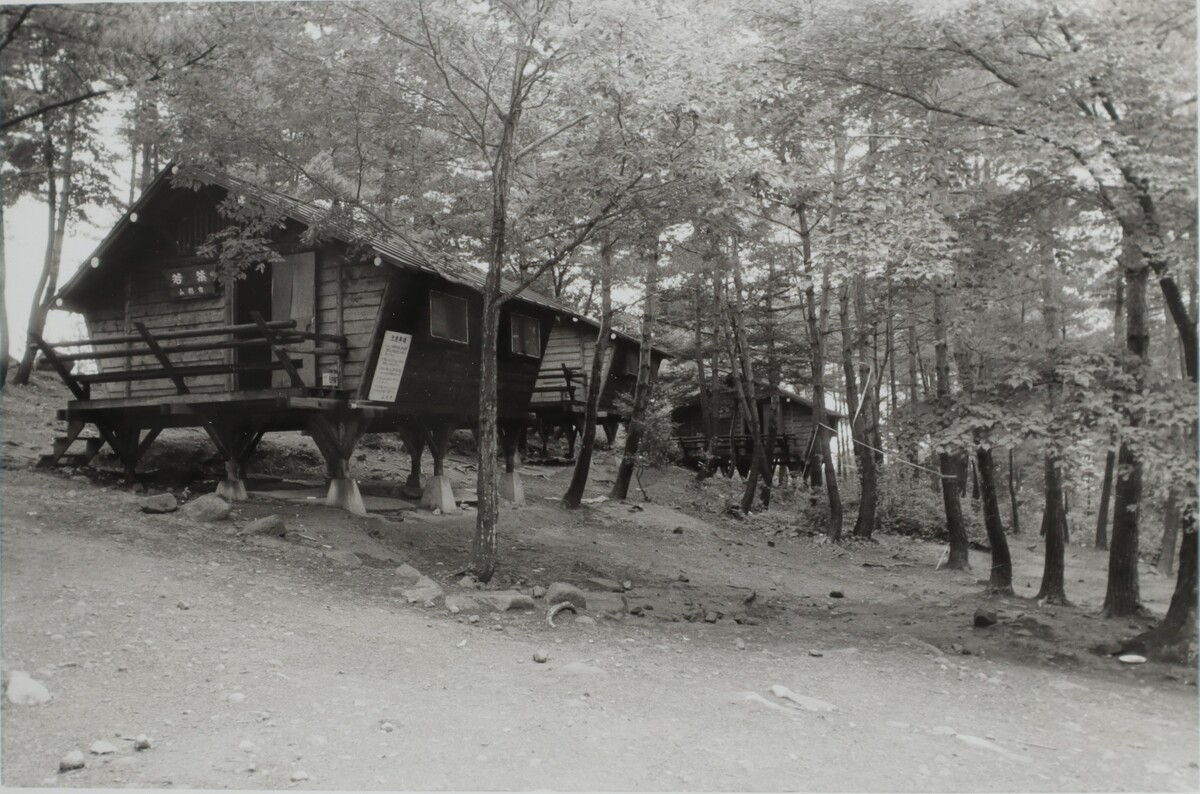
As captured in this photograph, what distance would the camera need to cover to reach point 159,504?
38.4 feet

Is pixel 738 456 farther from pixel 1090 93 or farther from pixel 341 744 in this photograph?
pixel 341 744

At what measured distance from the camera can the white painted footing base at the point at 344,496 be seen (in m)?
13.7

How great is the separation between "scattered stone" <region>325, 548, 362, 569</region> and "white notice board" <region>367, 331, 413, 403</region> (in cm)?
313

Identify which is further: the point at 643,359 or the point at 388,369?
the point at 643,359

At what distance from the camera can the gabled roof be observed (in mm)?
12828

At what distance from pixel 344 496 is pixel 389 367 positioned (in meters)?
2.24

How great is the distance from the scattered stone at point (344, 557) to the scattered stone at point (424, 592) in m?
1.07

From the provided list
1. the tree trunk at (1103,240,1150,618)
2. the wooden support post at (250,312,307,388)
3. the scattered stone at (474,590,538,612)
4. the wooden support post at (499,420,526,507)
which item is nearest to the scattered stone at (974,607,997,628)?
the tree trunk at (1103,240,1150,618)

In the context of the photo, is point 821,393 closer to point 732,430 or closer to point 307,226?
point 732,430

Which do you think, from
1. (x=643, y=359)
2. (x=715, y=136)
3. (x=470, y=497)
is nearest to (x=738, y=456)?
(x=643, y=359)

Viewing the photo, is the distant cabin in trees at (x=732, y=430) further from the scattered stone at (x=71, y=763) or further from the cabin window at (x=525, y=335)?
the scattered stone at (x=71, y=763)

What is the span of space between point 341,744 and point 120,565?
488 centimetres

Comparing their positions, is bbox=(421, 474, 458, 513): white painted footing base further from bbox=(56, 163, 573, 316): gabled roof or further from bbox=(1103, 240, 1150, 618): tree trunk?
bbox=(1103, 240, 1150, 618): tree trunk

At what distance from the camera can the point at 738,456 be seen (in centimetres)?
3353
